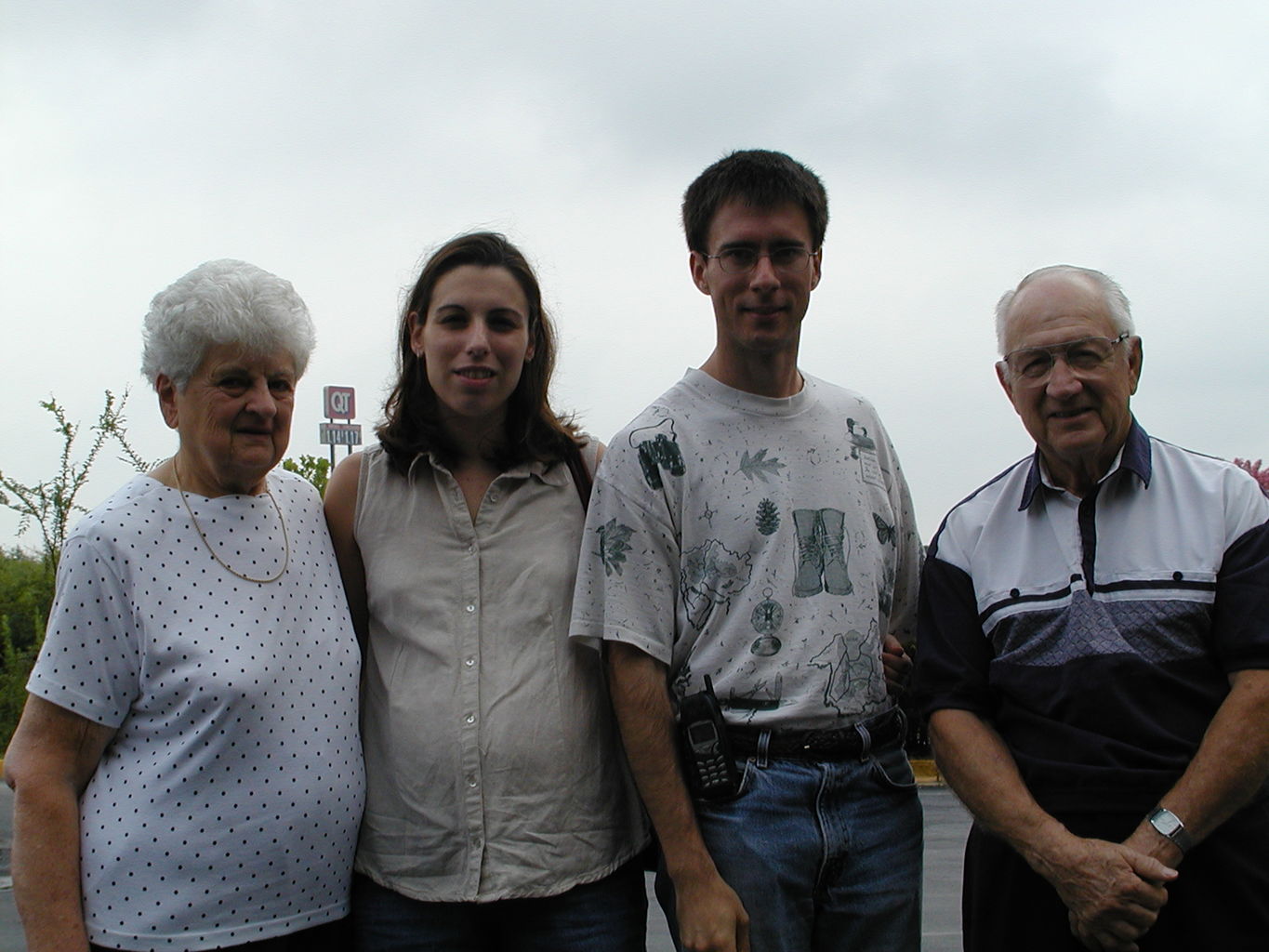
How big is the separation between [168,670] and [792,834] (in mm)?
1291

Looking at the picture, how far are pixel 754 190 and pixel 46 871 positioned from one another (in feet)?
6.53

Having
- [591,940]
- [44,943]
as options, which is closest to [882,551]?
[591,940]

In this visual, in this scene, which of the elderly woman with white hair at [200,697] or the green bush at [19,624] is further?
the green bush at [19,624]

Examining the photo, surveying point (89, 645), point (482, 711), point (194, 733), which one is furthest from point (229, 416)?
point (482, 711)

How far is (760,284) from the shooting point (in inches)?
98.3

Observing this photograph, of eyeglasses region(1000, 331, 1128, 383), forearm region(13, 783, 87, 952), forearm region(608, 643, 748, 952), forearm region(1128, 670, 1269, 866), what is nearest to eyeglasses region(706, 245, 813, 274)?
eyeglasses region(1000, 331, 1128, 383)

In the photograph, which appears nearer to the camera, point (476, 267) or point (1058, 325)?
point (1058, 325)

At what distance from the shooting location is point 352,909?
247 centimetres

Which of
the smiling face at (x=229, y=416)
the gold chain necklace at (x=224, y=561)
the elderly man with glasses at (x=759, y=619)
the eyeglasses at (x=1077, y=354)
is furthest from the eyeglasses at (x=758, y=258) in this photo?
the gold chain necklace at (x=224, y=561)

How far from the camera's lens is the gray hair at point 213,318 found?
232cm

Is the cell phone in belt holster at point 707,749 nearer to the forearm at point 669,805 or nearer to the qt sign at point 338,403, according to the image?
the forearm at point 669,805

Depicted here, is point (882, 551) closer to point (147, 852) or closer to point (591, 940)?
point (591, 940)

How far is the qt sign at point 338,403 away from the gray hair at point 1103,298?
11523 millimetres

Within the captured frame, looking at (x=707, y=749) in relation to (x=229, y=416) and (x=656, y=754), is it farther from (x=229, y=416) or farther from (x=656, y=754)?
(x=229, y=416)
